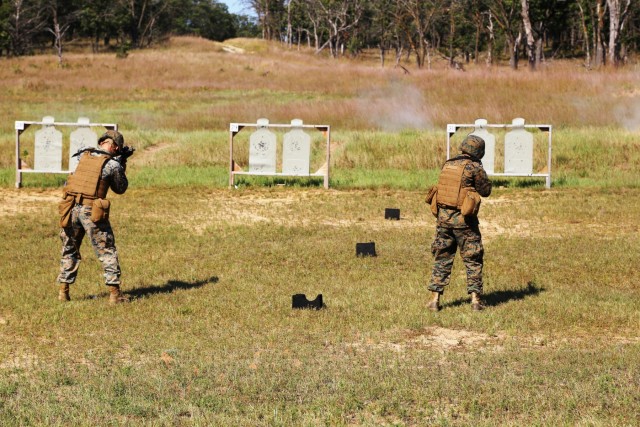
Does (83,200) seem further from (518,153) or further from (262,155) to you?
(518,153)

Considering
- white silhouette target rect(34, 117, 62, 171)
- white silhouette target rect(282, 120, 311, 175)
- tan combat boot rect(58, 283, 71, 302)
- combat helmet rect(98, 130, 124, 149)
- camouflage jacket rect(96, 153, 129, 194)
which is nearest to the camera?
camouflage jacket rect(96, 153, 129, 194)

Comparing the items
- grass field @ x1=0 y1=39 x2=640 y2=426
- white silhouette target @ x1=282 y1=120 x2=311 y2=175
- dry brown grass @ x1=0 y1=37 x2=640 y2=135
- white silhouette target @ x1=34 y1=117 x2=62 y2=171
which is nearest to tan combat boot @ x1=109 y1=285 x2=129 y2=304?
grass field @ x1=0 y1=39 x2=640 y2=426

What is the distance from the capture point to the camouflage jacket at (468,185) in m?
9.15

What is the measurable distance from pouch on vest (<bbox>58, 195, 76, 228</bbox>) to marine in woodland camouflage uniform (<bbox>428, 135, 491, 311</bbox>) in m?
3.66

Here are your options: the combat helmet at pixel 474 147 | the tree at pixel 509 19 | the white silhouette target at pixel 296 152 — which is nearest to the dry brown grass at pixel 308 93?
the white silhouette target at pixel 296 152

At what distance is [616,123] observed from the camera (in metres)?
26.0

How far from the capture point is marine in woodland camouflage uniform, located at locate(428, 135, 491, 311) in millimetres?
9164

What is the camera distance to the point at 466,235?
361 inches

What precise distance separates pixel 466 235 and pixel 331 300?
1.64 m

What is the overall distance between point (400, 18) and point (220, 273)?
59563 mm

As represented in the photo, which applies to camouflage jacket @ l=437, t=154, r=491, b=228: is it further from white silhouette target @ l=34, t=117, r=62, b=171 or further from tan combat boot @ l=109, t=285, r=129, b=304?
white silhouette target @ l=34, t=117, r=62, b=171

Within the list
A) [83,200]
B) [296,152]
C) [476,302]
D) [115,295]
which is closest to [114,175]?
[83,200]

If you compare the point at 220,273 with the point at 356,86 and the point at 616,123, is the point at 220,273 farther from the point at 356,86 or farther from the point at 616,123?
the point at 356,86

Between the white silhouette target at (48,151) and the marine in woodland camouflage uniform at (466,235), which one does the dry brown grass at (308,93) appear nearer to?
the white silhouette target at (48,151)
